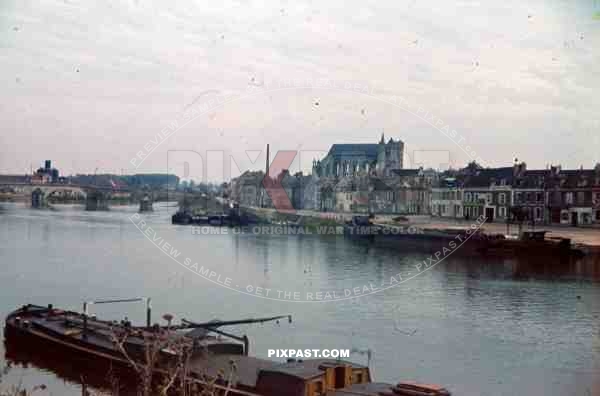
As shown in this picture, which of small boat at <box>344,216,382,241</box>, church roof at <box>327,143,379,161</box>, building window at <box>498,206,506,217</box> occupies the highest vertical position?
church roof at <box>327,143,379,161</box>

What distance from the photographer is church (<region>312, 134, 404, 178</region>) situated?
16.8m

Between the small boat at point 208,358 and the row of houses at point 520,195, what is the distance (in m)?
7.42

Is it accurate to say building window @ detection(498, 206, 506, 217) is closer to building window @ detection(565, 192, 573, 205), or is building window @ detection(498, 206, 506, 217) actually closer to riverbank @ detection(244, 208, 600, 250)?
riverbank @ detection(244, 208, 600, 250)

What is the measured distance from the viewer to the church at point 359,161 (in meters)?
16.8

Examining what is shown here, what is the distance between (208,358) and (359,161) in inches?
535

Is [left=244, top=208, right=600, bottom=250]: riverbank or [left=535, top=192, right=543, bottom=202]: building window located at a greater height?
[left=535, top=192, right=543, bottom=202]: building window

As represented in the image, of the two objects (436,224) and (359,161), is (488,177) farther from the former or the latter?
(359,161)

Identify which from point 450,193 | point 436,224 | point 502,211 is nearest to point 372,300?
point 436,224

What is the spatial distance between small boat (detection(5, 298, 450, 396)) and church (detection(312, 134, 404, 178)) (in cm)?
1006

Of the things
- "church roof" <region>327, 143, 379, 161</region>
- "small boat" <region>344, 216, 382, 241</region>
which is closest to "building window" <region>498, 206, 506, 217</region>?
"small boat" <region>344, 216, 382, 241</region>

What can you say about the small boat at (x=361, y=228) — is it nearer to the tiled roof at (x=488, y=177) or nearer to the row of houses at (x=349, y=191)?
the row of houses at (x=349, y=191)

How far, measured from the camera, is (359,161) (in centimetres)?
1834

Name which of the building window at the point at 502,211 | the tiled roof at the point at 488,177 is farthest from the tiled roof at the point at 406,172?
the building window at the point at 502,211

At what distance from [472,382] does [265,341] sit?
2061mm
